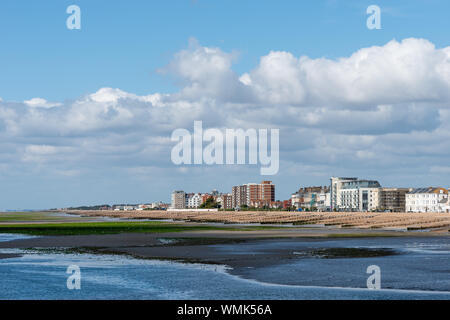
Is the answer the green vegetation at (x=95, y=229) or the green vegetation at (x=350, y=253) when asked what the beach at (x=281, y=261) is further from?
the green vegetation at (x=95, y=229)

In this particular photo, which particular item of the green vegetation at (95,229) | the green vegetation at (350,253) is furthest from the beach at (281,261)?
the green vegetation at (95,229)

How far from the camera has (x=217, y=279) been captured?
108ft

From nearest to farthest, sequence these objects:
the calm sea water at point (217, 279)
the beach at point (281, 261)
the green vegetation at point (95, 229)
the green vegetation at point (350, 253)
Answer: the calm sea water at point (217, 279) → the beach at point (281, 261) → the green vegetation at point (350, 253) → the green vegetation at point (95, 229)

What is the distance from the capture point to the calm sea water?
28.0m

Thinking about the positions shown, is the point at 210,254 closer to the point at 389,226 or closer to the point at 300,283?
the point at 300,283

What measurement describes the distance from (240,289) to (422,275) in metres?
11.1

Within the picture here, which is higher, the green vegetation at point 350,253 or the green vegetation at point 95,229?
the green vegetation at point 350,253

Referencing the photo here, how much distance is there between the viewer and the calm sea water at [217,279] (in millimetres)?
A: 28031

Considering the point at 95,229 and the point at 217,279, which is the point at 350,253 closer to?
the point at 217,279

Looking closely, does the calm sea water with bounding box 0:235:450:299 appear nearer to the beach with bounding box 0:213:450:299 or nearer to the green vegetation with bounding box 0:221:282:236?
the beach with bounding box 0:213:450:299

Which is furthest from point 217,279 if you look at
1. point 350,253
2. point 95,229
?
point 95,229

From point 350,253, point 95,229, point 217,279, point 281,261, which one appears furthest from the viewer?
point 95,229
